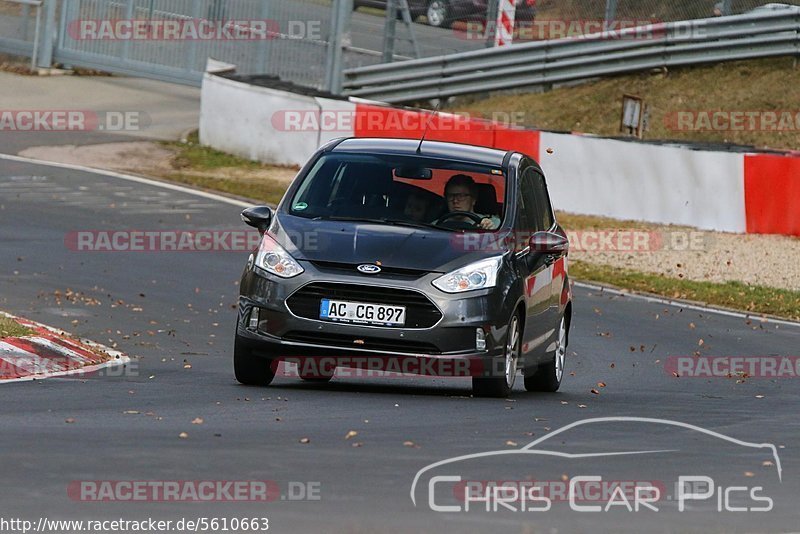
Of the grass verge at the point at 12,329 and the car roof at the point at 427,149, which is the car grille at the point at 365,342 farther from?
the grass verge at the point at 12,329

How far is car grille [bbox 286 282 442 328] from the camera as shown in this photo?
10.1 meters

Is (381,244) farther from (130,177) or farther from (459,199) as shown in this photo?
(130,177)

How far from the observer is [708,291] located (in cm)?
1897

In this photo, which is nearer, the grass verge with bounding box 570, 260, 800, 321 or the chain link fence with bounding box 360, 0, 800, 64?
the grass verge with bounding box 570, 260, 800, 321

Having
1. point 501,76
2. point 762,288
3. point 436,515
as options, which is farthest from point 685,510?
point 501,76

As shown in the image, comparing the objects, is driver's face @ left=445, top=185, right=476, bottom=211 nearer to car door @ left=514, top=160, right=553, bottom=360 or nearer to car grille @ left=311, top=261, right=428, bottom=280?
car door @ left=514, top=160, right=553, bottom=360

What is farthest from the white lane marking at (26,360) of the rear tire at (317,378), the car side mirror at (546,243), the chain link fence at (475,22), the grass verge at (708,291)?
the chain link fence at (475,22)

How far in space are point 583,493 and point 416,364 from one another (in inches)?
129

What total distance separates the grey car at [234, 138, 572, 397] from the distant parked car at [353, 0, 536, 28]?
754 inches

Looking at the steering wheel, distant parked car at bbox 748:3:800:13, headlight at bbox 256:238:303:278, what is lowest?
headlight at bbox 256:238:303:278

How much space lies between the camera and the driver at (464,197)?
1096 centimetres

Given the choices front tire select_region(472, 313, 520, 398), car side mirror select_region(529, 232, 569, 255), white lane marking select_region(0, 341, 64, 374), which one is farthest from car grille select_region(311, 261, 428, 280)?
white lane marking select_region(0, 341, 64, 374)

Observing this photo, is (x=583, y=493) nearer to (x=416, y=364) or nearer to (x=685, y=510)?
(x=685, y=510)

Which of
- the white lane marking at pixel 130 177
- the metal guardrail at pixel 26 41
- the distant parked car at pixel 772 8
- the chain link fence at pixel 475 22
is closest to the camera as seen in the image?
→ the white lane marking at pixel 130 177
